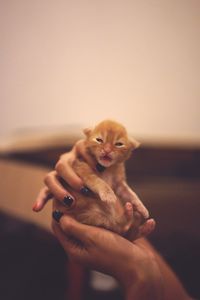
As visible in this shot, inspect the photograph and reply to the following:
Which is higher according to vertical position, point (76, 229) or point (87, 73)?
point (87, 73)

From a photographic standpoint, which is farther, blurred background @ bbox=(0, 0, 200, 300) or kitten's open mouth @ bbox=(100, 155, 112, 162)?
blurred background @ bbox=(0, 0, 200, 300)

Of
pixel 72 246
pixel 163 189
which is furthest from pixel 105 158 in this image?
pixel 163 189

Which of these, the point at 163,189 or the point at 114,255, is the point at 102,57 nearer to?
the point at 114,255

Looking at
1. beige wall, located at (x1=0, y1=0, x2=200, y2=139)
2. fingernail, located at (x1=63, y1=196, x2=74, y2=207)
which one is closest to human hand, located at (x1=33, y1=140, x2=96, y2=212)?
fingernail, located at (x1=63, y1=196, x2=74, y2=207)

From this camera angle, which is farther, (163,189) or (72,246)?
(163,189)

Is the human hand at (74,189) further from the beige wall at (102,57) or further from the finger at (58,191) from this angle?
the beige wall at (102,57)

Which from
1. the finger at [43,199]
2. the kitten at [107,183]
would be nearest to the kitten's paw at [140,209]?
the kitten at [107,183]

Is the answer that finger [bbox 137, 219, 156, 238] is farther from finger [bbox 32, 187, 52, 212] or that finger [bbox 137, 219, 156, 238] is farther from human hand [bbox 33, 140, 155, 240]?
finger [bbox 32, 187, 52, 212]
